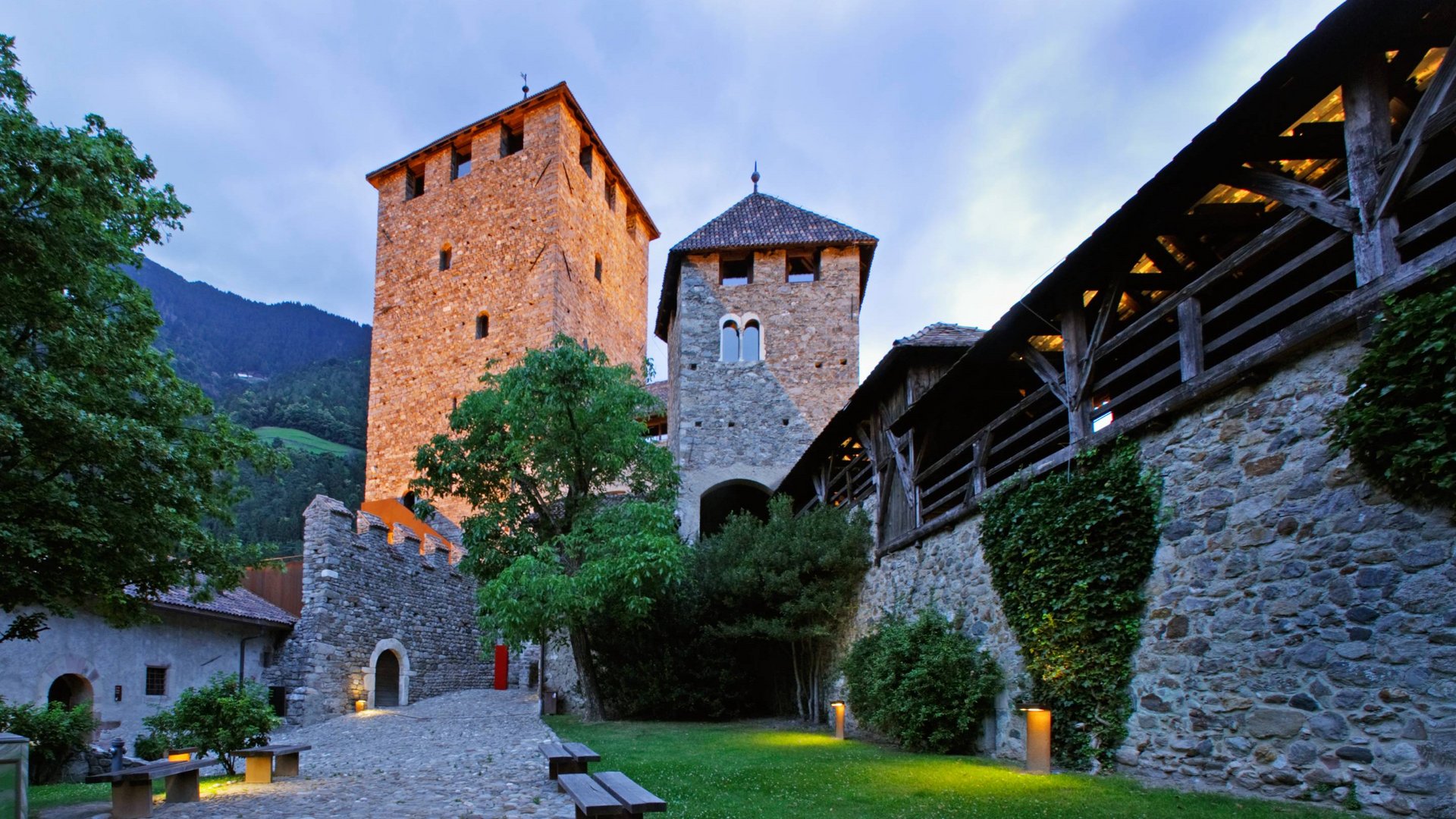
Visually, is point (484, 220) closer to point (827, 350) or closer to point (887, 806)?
point (827, 350)

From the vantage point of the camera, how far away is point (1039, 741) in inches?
282

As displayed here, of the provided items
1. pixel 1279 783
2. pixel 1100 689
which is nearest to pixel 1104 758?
pixel 1100 689

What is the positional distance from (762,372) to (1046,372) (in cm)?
1245

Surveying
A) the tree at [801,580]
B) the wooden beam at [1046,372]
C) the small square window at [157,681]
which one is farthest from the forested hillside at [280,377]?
the wooden beam at [1046,372]

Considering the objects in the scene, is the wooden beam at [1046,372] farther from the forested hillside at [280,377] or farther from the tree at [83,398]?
the forested hillside at [280,377]

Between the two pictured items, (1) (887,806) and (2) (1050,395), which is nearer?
(1) (887,806)

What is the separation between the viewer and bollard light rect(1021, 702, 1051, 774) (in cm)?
710

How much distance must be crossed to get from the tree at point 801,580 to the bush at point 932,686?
121 inches

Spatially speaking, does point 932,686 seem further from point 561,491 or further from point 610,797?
point 561,491

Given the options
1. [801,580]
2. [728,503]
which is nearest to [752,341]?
[728,503]

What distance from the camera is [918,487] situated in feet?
38.8

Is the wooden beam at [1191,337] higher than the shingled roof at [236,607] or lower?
higher

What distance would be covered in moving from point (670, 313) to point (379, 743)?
46.0ft

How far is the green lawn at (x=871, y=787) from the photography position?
541 centimetres
